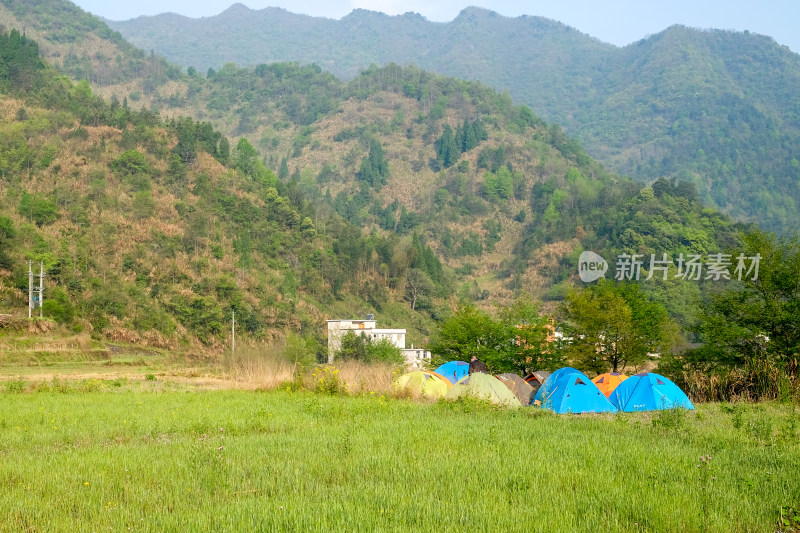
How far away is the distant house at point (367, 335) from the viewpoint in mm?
62562

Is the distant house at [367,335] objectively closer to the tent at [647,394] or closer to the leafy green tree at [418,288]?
the leafy green tree at [418,288]

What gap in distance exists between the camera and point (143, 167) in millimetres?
86000

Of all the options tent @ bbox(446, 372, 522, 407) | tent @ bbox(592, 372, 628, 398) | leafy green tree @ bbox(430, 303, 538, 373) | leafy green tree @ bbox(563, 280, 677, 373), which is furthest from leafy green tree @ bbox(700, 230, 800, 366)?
leafy green tree @ bbox(430, 303, 538, 373)

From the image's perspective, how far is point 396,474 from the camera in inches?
328

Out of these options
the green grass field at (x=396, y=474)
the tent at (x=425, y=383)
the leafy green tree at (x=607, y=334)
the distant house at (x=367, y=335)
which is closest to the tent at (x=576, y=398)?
the tent at (x=425, y=383)

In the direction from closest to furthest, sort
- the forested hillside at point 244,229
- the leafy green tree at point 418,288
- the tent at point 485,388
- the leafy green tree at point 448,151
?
1. the tent at point 485,388
2. the forested hillside at point 244,229
3. the leafy green tree at point 418,288
4. the leafy green tree at point 448,151

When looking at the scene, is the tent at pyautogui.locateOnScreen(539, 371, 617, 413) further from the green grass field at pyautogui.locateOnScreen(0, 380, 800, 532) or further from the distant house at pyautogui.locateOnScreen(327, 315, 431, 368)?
the distant house at pyautogui.locateOnScreen(327, 315, 431, 368)

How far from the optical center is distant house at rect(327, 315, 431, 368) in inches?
2463

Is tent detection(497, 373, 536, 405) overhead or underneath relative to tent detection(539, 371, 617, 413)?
underneath

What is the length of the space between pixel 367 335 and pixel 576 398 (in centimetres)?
4503

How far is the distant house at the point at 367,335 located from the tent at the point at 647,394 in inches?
1570

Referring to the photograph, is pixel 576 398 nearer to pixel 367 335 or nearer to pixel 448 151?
pixel 367 335

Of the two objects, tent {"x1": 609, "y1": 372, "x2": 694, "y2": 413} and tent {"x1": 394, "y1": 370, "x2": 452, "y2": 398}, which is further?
tent {"x1": 394, "y1": 370, "x2": 452, "y2": 398}

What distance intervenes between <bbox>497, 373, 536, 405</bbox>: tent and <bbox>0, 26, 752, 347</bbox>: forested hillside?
1727 inches
